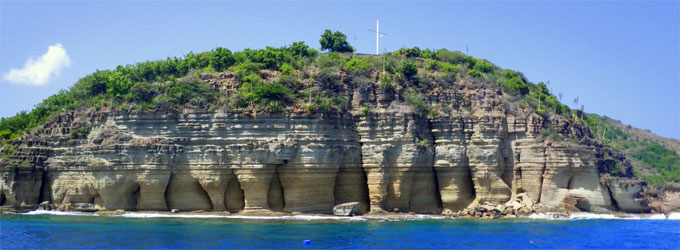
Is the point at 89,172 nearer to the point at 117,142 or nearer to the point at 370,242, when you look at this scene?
the point at 117,142

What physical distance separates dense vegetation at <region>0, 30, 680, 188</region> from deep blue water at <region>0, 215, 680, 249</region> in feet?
32.4

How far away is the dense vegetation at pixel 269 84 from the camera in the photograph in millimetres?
48125

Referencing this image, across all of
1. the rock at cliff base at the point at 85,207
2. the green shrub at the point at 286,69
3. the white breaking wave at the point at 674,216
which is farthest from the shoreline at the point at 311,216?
the green shrub at the point at 286,69

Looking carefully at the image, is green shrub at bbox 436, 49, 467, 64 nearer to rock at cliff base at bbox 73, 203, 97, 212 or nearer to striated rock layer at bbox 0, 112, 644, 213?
striated rock layer at bbox 0, 112, 644, 213

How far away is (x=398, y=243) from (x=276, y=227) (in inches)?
346

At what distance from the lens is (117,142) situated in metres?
46.4

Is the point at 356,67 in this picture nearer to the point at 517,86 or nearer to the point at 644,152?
the point at 517,86

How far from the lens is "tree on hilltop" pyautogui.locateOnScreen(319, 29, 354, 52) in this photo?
67312 mm

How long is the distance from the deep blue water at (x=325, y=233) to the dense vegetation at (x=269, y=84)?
987cm

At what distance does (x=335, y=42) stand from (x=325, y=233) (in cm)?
3465

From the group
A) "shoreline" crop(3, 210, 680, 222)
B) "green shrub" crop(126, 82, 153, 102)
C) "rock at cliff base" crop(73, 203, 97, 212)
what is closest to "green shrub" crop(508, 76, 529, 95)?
"shoreline" crop(3, 210, 680, 222)

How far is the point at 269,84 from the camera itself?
48219mm

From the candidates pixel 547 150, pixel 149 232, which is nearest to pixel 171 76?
pixel 149 232

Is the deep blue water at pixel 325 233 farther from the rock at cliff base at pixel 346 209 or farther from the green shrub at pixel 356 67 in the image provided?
the green shrub at pixel 356 67
